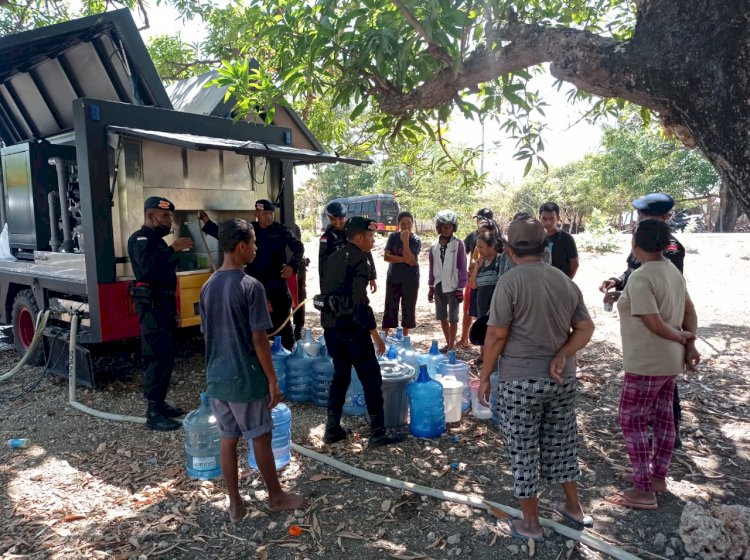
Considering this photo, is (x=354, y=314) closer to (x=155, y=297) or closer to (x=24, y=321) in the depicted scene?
(x=155, y=297)

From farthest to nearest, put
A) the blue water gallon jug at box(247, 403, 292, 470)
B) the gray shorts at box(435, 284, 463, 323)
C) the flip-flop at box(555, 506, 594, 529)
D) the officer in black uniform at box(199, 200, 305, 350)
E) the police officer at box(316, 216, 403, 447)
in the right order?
the gray shorts at box(435, 284, 463, 323) → the officer in black uniform at box(199, 200, 305, 350) → the police officer at box(316, 216, 403, 447) → the blue water gallon jug at box(247, 403, 292, 470) → the flip-flop at box(555, 506, 594, 529)

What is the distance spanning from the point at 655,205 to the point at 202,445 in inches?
145

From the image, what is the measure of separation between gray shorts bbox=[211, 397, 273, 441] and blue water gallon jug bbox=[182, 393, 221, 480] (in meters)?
0.64

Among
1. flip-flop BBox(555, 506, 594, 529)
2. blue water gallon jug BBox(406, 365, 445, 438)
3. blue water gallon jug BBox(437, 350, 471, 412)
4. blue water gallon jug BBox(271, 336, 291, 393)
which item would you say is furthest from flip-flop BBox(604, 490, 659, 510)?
blue water gallon jug BBox(271, 336, 291, 393)

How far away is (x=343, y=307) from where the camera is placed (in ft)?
13.4

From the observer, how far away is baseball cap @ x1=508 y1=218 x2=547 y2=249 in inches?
114

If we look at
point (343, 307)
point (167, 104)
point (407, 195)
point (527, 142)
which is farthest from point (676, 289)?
point (407, 195)

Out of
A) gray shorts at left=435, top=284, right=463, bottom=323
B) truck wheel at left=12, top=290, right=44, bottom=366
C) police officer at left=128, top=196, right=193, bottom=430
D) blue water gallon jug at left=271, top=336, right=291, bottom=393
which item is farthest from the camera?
gray shorts at left=435, top=284, right=463, bottom=323

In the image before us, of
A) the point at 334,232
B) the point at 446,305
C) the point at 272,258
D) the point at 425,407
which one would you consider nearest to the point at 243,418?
the point at 425,407

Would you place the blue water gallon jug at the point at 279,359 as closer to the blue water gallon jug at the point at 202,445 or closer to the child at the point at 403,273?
the blue water gallon jug at the point at 202,445

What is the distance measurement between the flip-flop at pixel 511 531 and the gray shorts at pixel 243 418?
1484mm

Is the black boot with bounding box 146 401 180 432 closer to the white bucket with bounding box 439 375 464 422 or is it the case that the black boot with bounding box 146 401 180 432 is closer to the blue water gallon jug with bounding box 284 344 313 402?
the blue water gallon jug with bounding box 284 344 313 402

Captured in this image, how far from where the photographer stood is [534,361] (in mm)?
2877

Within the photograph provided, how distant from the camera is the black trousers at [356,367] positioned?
408cm
